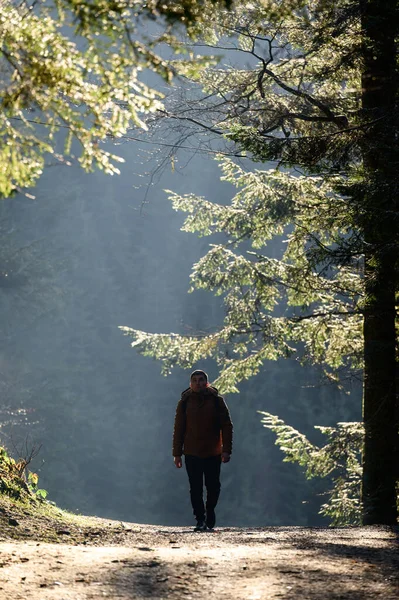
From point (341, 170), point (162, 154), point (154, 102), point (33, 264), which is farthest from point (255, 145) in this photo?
point (33, 264)

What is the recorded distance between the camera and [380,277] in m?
6.51

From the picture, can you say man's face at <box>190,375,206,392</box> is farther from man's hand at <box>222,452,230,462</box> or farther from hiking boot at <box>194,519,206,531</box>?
hiking boot at <box>194,519,206,531</box>

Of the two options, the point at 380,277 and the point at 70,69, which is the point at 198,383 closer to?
the point at 380,277

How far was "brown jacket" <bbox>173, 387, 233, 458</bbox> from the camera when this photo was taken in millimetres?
6965

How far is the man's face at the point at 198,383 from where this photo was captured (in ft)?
22.7

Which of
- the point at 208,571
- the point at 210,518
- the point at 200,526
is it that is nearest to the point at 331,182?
the point at 210,518

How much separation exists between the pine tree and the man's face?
5.45ft

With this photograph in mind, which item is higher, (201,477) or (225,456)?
(225,456)

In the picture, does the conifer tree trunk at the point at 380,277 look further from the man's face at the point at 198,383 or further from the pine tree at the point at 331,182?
the man's face at the point at 198,383

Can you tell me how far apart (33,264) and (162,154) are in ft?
83.6

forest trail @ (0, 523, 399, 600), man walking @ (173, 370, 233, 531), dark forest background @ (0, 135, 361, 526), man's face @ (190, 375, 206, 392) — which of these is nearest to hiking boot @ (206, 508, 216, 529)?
man walking @ (173, 370, 233, 531)

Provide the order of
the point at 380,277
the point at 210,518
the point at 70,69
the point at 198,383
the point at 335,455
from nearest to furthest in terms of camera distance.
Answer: the point at 70,69 < the point at 380,277 < the point at 198,383 < the point at 210,518 < the point at 335,455

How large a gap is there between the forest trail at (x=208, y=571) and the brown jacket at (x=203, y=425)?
5.38 feet

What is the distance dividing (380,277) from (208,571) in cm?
353
